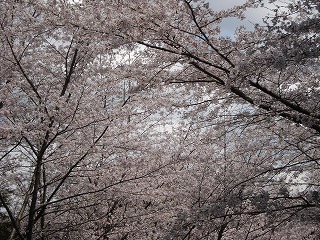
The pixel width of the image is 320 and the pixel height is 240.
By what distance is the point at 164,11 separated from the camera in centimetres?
396

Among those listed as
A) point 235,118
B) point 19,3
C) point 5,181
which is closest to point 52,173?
point 5,181

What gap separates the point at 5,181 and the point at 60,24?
3.71 m

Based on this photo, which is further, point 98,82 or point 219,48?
point 98,82

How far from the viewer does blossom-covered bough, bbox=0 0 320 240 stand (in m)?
3.75

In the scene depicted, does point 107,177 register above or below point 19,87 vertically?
below

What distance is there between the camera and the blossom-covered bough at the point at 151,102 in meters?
3.75

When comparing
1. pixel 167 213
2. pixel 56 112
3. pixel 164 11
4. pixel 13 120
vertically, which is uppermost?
pixel 13 120

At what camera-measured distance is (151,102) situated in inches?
234

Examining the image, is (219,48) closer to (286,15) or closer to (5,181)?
(286,15)

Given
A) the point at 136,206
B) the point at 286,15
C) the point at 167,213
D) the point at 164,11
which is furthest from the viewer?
the point at 136,206

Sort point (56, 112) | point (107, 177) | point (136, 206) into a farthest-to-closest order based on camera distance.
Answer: point (136, 206), point (107, 177), point (56, 112)

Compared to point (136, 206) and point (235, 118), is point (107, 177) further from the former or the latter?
point (235, 118)

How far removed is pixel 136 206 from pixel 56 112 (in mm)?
4168

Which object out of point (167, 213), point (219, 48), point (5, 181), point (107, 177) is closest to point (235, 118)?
point (219, 48)
